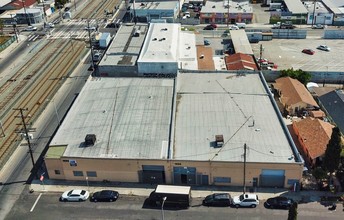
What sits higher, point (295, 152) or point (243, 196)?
point (295, 152)

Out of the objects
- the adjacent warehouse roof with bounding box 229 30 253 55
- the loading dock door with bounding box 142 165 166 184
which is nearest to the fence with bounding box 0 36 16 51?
the adjacent warehouse roof with bounding box 229 30 253 55

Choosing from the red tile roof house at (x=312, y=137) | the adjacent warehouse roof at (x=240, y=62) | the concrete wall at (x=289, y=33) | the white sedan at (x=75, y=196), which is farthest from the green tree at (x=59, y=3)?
the red tile roof house at (x=312, y=137)

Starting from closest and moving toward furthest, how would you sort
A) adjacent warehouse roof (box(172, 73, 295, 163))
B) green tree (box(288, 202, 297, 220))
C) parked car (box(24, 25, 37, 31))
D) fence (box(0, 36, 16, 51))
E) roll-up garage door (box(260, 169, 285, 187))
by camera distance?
green tree (box(288, 202, 297, 220)), roll-up garage door (box(260, 169, 285, 187)), adjacent warehouse roof (box(172, 73, 295, 163)), fence (box(0, 36, 16, 51)), parked car (box(24, 25, 37, 31))

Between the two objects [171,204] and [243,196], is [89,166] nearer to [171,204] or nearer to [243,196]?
[171,204]

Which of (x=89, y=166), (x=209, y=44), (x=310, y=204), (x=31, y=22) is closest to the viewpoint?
(x=310, y=204)

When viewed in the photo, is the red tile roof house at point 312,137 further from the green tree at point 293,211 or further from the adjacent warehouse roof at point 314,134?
the green tree at point 293,211

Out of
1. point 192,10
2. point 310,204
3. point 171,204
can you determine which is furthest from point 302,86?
point 192,10

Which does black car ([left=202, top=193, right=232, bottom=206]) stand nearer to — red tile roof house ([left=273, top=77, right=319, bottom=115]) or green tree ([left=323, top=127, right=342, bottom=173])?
green tree ([left=323, top=127, right=342, bottom=173])
